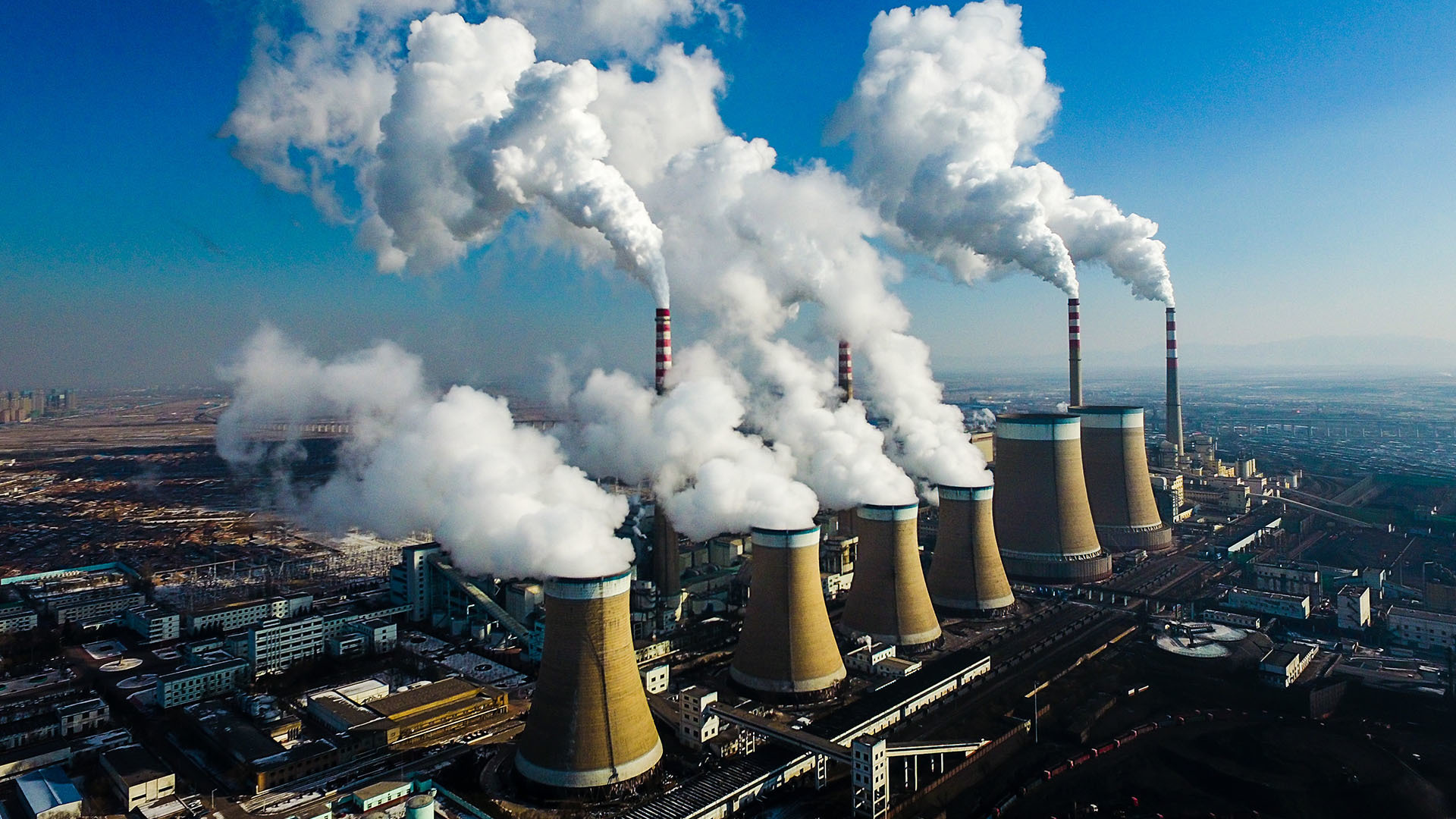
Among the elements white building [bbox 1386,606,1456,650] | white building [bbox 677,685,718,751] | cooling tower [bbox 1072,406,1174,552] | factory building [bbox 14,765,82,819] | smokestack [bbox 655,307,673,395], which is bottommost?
white building [bbox 1386,606,1456,650]

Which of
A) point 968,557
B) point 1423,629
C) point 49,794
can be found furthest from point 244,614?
point 1423,629

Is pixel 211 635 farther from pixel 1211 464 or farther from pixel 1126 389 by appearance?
pixel 1126 389

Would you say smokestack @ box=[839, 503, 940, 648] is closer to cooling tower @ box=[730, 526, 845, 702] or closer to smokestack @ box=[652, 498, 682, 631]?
cooling tower @ box=[730, 526, 845, 702]

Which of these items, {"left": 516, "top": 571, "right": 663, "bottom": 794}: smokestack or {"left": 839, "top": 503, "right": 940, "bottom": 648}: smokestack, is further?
{"left": 839, "top": 503, "right": 940, "bottom": 648}: smokestack

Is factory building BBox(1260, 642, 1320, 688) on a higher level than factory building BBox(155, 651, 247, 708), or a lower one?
lower

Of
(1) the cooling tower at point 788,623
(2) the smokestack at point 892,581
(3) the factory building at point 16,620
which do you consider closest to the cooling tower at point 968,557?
(2) the smokestack at point 892,581

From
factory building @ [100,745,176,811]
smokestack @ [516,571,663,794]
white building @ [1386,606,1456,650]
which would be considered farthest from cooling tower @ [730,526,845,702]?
white building @ [1386,606,1456,650]

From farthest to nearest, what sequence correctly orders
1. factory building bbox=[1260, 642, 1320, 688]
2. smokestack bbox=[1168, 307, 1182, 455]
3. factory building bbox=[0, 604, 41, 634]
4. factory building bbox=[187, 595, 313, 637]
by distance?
1. smokestack bbox=[1168, 307, 1182, 455]
2. factory building bbox=[0, 604, 41, 634]
3. factory building bbox=[187, 595, 313, 637]
4. factory building bbox=[1260, 642, 1320, 688]

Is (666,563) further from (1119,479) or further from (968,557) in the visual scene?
(1119,479)
